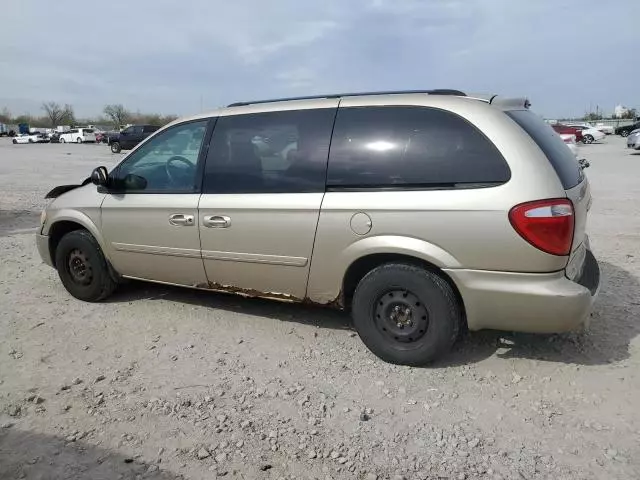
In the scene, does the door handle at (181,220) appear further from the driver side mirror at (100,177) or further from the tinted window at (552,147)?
the tinted window at (552,147)

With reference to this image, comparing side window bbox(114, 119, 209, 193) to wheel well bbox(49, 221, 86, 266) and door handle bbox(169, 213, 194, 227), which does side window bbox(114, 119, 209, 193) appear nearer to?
door handle bbox(169, 213, 194, 227)

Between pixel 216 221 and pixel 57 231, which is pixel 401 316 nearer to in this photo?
pixel 216 221

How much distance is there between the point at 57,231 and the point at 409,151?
3.66m

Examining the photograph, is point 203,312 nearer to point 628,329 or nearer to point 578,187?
point 578,187

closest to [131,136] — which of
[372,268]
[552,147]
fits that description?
[372,268]

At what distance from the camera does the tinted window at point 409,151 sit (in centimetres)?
322

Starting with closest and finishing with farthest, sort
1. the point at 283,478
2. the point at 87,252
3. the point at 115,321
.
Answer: the point at 283,478, the point at 115,321, the point at 87,252

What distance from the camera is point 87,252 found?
15.9 ft

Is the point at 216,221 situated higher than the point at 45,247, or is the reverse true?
the point at 216,221

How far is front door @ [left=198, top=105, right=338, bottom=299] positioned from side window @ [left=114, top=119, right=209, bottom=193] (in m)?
0.22

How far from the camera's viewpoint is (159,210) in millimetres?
4309

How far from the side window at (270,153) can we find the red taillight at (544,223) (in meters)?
1.35

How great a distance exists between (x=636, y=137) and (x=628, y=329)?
2564 centimetres

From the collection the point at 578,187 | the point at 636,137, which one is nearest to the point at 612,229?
the point at 578,187
